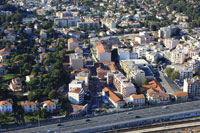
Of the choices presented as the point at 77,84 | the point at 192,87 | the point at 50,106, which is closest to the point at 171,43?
the point at 192,87

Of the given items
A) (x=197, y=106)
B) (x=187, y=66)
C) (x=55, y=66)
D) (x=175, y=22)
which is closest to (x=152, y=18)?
(x=175, y=22)

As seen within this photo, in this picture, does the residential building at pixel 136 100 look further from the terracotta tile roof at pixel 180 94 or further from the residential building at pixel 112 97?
the terracotta tile roof at pixel 180 94

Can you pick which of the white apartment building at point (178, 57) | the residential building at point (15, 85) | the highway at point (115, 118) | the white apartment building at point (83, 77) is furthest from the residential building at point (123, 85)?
the white apartment building at point (178, 57)

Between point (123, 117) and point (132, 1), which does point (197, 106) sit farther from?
point (132, 1)

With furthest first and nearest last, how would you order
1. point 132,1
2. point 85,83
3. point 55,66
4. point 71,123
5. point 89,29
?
point 132,1, point 89,29, point 55,66, point 85,83, point 71,123

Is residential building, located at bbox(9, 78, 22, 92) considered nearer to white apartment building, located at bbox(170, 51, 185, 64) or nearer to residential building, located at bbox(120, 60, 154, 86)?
residential building, located at bbox(120, 60, 154, 86)

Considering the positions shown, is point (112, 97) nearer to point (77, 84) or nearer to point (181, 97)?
point (77, 84)

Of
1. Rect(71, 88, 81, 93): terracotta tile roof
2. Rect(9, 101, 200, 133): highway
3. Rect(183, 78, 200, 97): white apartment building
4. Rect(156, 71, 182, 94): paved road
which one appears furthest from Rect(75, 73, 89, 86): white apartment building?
Rect(183, 78, 200, 97): white apartment building
